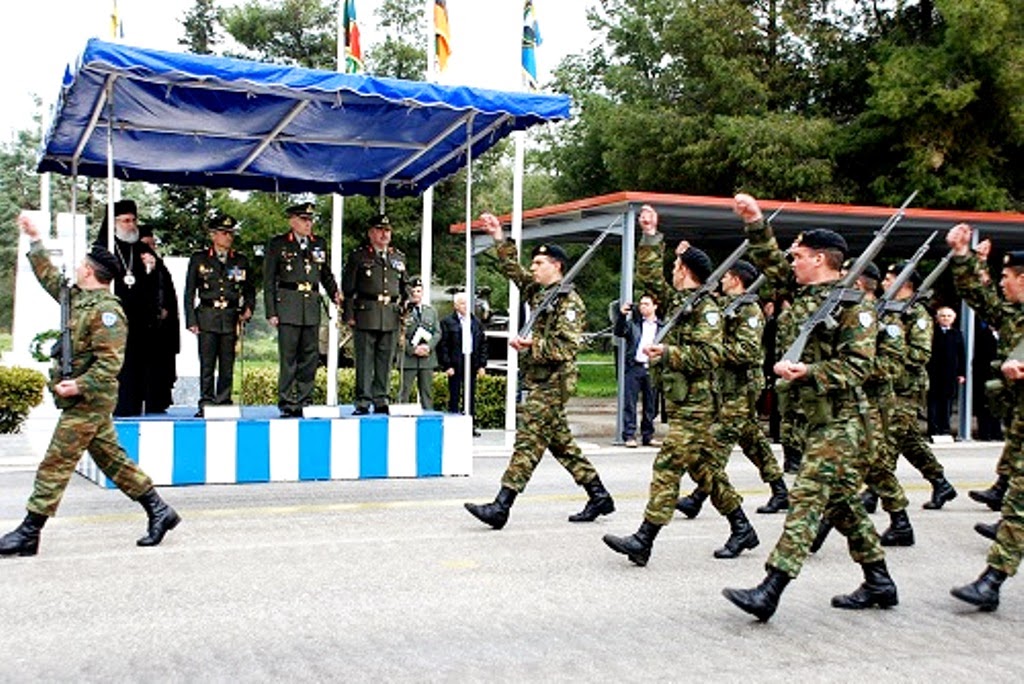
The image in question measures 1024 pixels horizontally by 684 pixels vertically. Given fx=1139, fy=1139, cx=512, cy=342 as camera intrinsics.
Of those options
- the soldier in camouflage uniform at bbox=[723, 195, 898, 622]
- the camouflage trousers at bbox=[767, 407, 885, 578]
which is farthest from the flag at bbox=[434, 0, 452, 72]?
the camouflage trousers at bbox=[767, 407, 885, 578]

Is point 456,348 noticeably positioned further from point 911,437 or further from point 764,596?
point 764,596

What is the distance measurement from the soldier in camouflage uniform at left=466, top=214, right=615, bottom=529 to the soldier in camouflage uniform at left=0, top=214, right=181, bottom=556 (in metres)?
2.44

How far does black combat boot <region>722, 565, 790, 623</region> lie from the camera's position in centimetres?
545

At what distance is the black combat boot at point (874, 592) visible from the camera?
583 cm

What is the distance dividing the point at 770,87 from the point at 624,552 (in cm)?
1916

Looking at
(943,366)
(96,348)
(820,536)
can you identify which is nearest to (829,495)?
(820,536)

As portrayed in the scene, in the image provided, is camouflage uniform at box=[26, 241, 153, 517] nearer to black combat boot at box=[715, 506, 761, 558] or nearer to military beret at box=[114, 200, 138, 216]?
military beret at box=[114, 200, 138, 216]

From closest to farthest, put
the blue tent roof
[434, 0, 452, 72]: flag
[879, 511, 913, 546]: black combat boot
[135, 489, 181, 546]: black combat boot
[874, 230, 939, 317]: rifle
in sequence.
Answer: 1. [874, 230, 939, 317]: rifle
2. [135, 489, 181, 546]: black combat boot
3. [879, 511, 913, 546]: black combat boot
4. the blue tent roof
5. [434, 0, 452, 72]: flag

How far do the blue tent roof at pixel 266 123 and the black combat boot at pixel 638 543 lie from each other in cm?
458

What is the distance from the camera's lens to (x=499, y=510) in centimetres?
786

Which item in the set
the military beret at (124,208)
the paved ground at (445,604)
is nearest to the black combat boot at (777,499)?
the paved ground at (445,604)

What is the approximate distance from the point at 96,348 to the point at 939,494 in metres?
6.52

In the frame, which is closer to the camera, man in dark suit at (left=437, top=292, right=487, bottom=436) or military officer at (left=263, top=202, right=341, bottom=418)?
military officer at (left=263, top=202, right=341, bottom=418)

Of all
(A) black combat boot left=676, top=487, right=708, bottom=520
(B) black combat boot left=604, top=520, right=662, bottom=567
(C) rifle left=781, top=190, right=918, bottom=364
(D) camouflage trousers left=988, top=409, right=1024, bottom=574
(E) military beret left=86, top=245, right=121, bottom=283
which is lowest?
(A) black combat boot left=676, top=487, right=708, bottom=520
